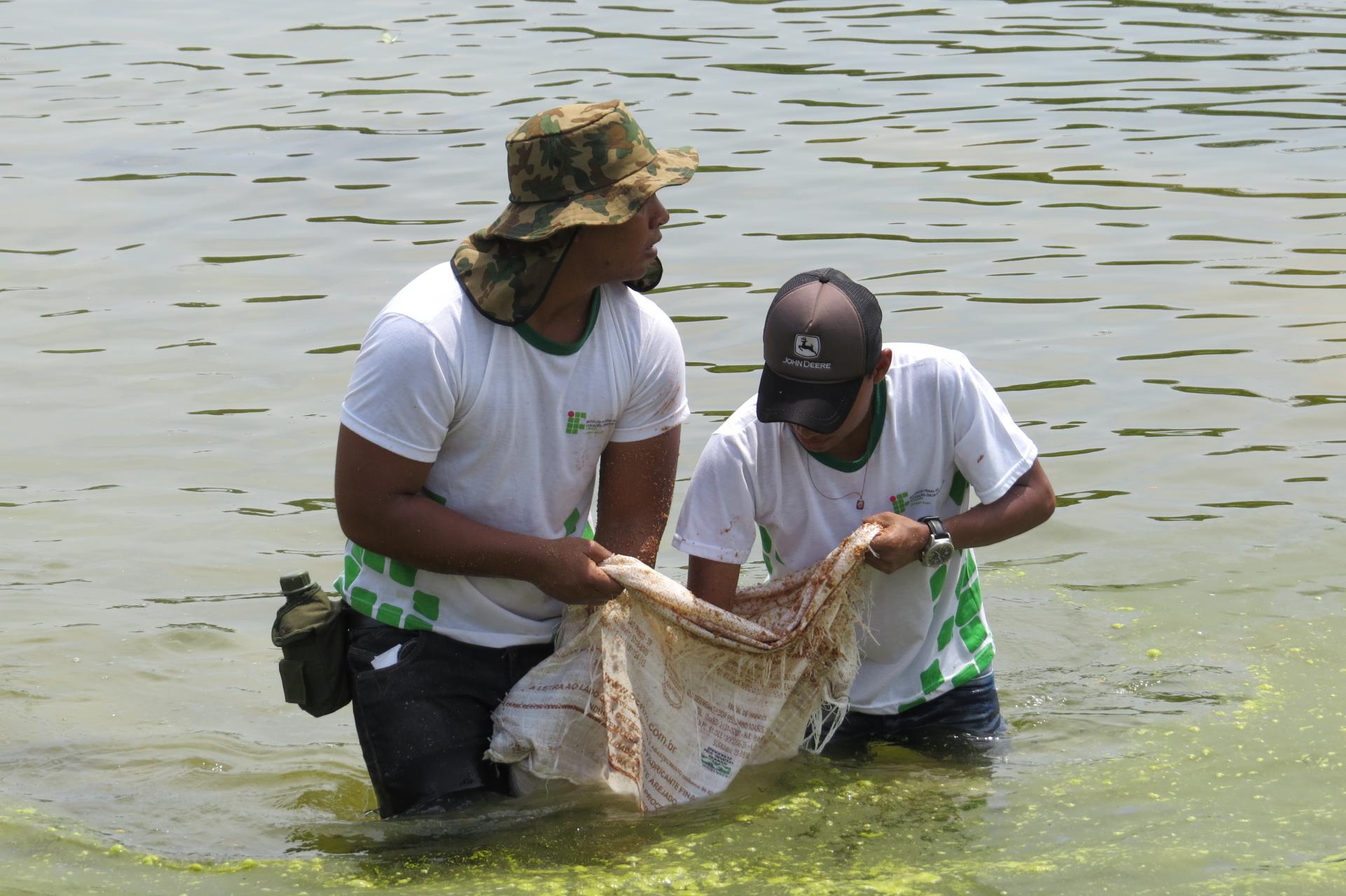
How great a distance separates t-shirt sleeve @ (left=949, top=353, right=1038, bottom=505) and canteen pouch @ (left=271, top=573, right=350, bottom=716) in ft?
5.47

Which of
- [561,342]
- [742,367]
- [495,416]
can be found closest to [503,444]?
[495,416]

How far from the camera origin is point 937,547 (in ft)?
14.6

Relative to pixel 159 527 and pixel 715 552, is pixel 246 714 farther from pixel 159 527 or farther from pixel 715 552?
pixel 715 552

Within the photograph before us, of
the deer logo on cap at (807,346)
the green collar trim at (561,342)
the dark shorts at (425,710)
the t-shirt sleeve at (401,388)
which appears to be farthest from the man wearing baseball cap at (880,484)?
the t-shirt sleeve at (401,388)

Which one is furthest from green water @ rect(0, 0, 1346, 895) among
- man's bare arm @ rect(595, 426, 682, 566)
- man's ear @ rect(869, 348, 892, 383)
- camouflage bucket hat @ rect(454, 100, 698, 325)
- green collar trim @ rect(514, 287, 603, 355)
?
camouflage bucket hat @ rect(454, 100, 698, 325)

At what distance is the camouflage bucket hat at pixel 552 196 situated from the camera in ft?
14.0

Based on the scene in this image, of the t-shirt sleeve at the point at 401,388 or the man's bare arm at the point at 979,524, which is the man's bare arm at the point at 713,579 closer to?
the man's bare arm at the point at 979,524

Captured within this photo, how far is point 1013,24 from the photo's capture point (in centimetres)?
1623

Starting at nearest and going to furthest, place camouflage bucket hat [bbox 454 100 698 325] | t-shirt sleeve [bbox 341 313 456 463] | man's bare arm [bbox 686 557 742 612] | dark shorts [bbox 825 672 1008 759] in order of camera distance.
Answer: t-shirt sleeve [bbox 341 313 456 463]
camouflage bucket hat [bbox 454 100 698 325]
man's bare arm [bbox 686 557 742 612]
dark shorts [bbox 825 672 1008 759]

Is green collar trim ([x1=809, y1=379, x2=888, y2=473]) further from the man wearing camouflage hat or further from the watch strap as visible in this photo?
the man wearing camouflage hat

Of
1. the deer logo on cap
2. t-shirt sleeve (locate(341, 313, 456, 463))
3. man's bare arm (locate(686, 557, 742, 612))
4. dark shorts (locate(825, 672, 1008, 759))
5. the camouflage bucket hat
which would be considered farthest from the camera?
dark shorts (locate(825, 672, 1008, 759))

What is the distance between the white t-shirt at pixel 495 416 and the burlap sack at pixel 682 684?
0.20 metres

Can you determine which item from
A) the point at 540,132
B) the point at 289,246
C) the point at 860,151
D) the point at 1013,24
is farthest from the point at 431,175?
the point at 540,132

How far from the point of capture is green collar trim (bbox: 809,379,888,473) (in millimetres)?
4570
